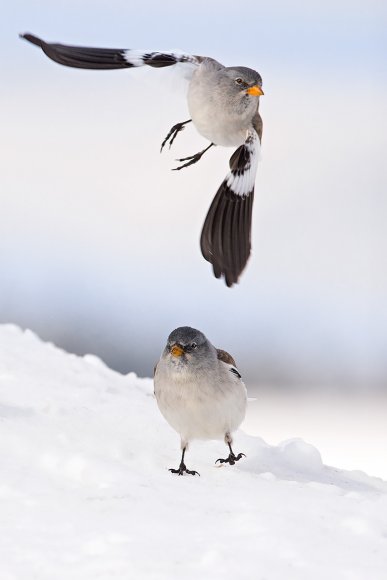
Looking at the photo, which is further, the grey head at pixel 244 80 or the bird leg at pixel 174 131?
the bird leg at pixel 174 131

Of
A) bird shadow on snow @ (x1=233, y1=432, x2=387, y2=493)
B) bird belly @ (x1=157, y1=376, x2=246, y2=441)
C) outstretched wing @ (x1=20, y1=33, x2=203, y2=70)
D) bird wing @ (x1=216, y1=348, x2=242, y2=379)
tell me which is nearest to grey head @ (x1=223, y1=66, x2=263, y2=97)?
outstretched wing @ (x1=20, y1=33, x2=203, y2=70)

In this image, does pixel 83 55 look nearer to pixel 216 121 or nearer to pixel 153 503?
pixel 216 121

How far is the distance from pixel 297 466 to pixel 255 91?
294cm

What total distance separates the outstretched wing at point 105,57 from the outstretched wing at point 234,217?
40 cm

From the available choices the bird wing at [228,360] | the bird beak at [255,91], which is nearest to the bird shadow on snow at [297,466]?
the bird wing at [228,360]

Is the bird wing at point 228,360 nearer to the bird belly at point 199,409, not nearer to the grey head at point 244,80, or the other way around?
the bird belly at point 199,409

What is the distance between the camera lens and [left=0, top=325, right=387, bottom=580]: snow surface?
13.1ft

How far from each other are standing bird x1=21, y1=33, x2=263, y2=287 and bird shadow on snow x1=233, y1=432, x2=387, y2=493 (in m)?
2.27

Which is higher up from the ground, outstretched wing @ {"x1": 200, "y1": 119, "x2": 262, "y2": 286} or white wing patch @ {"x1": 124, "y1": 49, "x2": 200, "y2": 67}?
white wing patch @ {"x1": 124, "y1": 49, "x2": 200, "y2": 67}

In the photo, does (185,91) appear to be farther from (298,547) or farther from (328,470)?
(328,470)

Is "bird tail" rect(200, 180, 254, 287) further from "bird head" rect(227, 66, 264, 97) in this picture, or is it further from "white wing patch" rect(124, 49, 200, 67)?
"white wing patch" rect(124, 49, 200, 67)

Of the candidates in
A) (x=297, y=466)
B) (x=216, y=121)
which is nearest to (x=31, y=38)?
(x=216, y=121)

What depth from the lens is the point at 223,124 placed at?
12.0 ft

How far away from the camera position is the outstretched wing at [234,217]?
11.2ft
